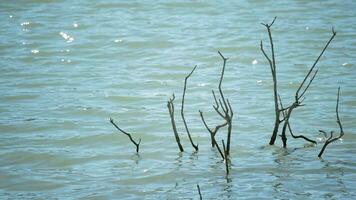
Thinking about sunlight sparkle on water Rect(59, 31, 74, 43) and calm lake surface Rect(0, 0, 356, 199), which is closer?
calm lake surface Rect(0, 0, 356, 199)

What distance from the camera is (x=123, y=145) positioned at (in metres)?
6.92

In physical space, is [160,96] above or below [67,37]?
above

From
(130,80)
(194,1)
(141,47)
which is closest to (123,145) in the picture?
(130,80)

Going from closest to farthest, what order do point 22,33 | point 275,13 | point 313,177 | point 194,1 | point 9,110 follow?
point 313,177
point 9,110
point 22,33
point 275,13
point 194,1

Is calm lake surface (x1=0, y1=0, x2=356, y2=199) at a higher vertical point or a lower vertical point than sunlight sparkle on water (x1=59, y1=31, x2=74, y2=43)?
higher

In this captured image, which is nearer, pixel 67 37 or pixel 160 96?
pixel 160 96

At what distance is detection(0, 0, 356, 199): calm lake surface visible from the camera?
5766mm

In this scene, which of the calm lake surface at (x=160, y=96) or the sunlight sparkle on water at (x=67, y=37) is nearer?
the calm lake surface at (x=160, y=96)

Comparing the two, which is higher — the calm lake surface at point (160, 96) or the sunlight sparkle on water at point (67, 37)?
the calm lake surface at point (160, 96)

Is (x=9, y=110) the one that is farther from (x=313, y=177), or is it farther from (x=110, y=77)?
(x=313, y=177)

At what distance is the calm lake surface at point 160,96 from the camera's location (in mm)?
5766

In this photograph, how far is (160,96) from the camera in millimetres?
8844

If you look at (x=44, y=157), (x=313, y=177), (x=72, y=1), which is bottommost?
(x=72, y=1)

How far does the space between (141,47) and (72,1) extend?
4244mm
